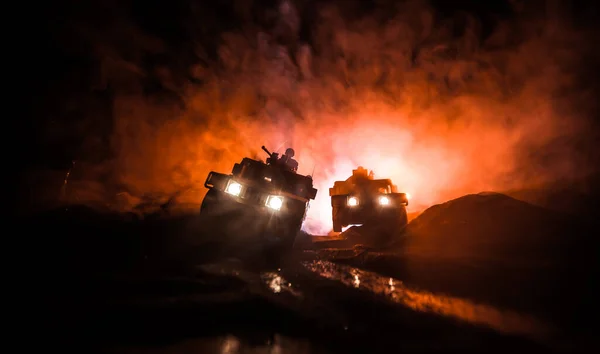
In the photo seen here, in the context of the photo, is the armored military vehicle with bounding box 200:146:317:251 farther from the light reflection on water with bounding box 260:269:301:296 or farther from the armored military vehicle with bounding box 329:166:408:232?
the armored military vehicle with bounding box 329:166:408:232

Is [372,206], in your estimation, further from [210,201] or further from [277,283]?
[277,283]

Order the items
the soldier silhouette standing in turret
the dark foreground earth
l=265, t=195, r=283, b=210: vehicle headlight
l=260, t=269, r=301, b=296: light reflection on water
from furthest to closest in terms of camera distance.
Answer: the soldier silhouette standing in turret
l=265, t=195, r=283, b=210: vehicle headlight
l=260, t=269, r=301, b=296: light reflection on water
the dark foreground earth

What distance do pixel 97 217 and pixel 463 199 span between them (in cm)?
3375

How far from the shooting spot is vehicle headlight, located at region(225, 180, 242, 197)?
18.7 m

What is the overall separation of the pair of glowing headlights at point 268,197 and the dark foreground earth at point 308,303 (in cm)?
716

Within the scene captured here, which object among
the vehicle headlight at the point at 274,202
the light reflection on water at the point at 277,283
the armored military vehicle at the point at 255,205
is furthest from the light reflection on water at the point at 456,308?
the vehicle headlight at the point at 274,202

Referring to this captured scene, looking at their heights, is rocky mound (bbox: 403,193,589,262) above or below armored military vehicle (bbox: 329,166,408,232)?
below

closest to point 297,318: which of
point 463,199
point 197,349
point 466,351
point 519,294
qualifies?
point 197,349

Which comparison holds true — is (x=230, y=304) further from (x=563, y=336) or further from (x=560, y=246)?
(x=560, y=246)

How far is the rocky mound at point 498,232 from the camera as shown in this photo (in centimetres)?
1252

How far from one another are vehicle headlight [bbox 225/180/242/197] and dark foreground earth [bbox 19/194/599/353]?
7095 mm

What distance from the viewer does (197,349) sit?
3119 millimetres

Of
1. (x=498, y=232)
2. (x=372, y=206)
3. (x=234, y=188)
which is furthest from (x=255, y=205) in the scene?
(x=498, y=232)

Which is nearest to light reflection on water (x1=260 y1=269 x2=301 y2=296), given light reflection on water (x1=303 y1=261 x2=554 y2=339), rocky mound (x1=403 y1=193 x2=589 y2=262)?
light reflection on water (x1=303 y1=261 x2=554 y2=339)
